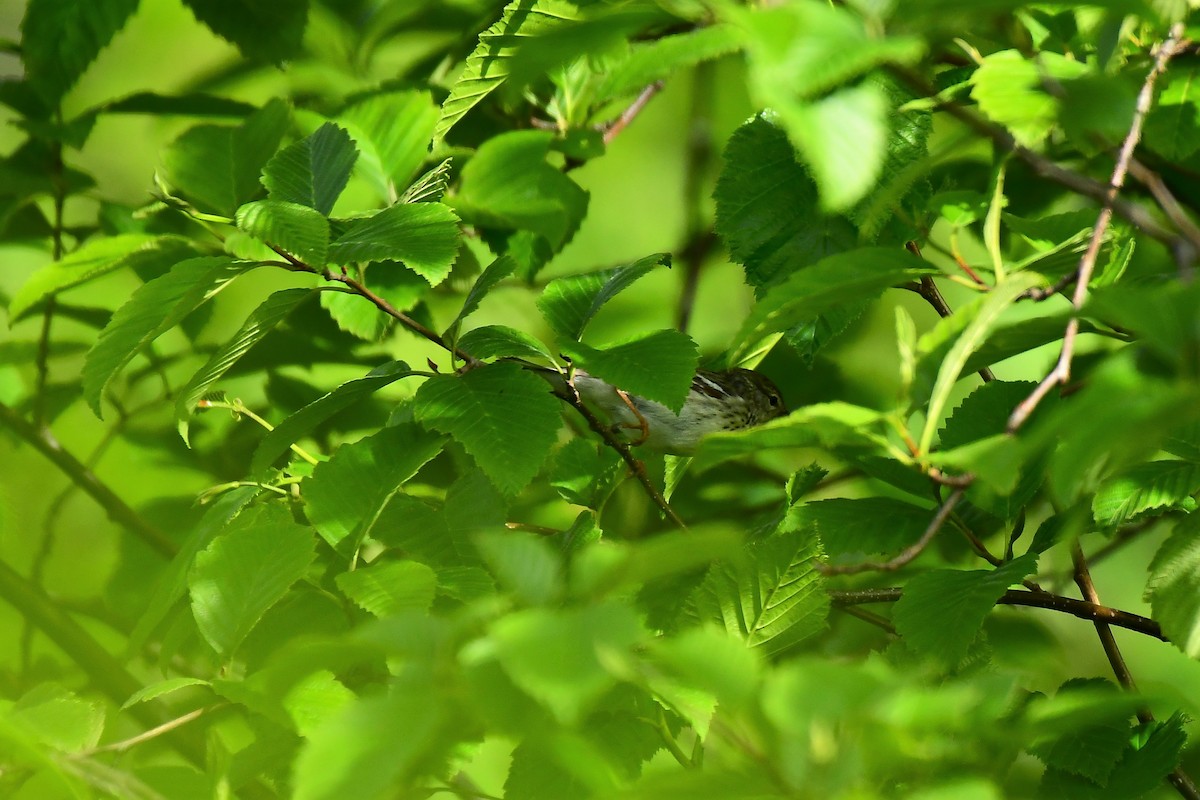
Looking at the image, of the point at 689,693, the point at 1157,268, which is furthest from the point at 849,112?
the point at 1157,268

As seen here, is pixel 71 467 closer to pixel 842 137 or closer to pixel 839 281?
pixel 839 281

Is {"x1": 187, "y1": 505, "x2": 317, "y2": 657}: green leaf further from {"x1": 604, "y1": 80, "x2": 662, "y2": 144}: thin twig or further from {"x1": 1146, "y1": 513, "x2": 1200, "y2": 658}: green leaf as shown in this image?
{"x1": 604, "y1": 80, "x2": 662, "y2": 144}: thin twig

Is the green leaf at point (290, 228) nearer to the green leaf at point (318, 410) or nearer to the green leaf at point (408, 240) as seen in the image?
the green leaf at point (408, 240)

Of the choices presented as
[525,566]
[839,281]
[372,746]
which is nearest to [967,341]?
Answer: [839,281]

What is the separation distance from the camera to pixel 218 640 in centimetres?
105

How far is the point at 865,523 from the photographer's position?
145cm

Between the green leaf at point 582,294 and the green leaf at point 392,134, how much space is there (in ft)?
1.57

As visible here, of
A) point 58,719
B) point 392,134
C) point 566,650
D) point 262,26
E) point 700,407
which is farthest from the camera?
point 700,407

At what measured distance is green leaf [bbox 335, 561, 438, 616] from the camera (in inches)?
40.9

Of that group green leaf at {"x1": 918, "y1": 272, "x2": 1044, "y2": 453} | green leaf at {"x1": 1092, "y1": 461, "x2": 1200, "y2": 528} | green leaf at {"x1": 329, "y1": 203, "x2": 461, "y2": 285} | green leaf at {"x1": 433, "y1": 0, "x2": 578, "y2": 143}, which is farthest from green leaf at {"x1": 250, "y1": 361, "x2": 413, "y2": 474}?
green leaf at {"x1": 1092, "y1": 461, "x2": 1200, "y2": 528}

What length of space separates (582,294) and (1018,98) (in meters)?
0.59

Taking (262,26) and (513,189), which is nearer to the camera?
(513,189)

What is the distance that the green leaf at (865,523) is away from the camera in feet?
4.68

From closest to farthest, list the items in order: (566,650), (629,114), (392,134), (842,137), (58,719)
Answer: (566,650) → (842,137) → (58,719) → (392,134) → (629,114)
